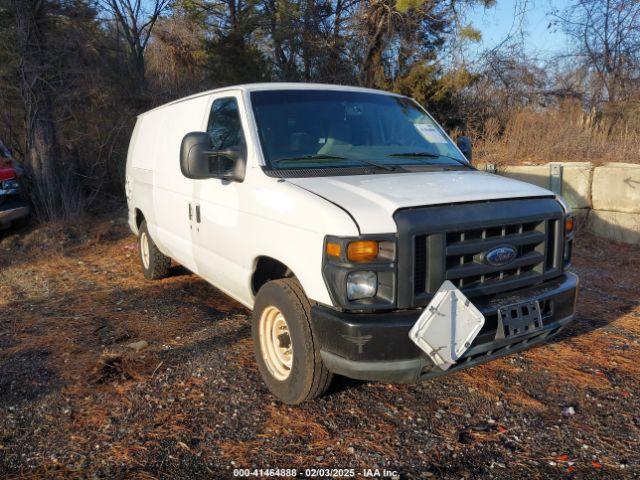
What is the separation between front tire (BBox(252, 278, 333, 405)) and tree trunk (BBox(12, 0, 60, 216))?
7.87 meters

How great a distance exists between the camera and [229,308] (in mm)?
5531

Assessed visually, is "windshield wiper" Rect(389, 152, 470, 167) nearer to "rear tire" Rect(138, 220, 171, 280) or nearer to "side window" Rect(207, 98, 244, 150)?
"side window" Rect(207, 98, 244, 150)

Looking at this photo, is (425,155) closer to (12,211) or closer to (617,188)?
(617,188)

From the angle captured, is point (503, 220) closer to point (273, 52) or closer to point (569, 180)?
point (569, 180)

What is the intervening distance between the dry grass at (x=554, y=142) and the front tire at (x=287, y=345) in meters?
7.46

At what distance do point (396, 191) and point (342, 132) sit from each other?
116 centimetres

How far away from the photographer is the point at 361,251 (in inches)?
115

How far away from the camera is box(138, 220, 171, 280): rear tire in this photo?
6402 millimetres

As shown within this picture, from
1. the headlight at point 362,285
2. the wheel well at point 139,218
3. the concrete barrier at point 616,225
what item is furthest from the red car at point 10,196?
the concrete barrier at point 616,225

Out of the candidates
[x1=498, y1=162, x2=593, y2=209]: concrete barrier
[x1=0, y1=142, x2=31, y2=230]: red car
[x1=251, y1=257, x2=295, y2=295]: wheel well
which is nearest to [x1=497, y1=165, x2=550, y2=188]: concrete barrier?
[x1=498, y1=162, x2=593, y2=209]: concrete barrier

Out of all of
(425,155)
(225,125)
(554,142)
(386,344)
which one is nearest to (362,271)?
(386,344)

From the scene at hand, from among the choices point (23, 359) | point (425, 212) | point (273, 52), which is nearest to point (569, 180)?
point (425, 212)

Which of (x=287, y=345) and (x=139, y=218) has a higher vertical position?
(x=139, y=218)

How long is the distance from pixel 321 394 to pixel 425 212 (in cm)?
135
